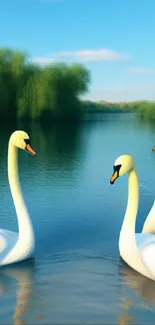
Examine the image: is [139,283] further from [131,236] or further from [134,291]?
[131,236]

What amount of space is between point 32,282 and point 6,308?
60 cm

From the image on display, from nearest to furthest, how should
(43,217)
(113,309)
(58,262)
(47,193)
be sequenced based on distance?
(113,309) < (58,262) < (43,217) < (47,193)

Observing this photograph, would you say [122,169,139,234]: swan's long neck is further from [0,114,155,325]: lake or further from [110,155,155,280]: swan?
[0,114,155,325]: lake

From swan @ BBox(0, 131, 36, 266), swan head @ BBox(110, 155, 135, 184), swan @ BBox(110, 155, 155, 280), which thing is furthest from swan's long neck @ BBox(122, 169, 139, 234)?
swan @ BBox(0, 131, 36, 266)

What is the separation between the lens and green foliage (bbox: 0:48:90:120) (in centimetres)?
3794

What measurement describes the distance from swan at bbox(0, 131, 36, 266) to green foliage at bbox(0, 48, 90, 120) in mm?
31968

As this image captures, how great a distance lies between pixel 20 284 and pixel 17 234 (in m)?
0.73

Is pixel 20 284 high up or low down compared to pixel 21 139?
down

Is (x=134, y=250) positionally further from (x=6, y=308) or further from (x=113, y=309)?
(x=6, y=308)

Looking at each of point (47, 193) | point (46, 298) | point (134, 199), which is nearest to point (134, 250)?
point (134, 199)

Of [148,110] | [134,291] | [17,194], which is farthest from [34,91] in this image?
Answer: [134,291]

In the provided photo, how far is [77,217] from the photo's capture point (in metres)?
7.27

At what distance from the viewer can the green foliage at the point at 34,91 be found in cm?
3794

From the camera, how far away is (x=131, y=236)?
5.12m
